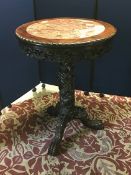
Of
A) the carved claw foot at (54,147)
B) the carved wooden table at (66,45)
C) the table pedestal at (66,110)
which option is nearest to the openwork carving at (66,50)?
the carved wooden table at (66,45)

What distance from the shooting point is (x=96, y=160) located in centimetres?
166

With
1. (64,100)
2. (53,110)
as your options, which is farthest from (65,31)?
(53,110)

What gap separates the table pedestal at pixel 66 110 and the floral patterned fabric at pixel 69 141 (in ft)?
0.20

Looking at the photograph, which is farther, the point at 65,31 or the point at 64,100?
the point at 64,100

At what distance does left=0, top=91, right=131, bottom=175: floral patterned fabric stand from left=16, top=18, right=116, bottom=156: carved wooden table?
10 cm

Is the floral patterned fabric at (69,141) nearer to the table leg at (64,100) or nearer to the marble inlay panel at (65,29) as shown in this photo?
the table leg at (64,100)

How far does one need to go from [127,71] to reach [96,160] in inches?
36.5

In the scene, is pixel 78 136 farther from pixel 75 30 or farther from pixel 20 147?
pixel 75 30

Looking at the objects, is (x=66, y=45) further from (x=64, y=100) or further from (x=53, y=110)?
(x=53, y=110)

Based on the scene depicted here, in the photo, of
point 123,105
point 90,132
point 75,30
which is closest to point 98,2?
point 75,30

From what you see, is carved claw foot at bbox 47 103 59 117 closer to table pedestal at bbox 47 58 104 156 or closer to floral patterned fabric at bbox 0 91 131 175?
floral patterned fabric at bbox 0 91 131 175

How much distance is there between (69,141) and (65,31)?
2.54ft

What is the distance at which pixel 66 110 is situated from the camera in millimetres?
1864

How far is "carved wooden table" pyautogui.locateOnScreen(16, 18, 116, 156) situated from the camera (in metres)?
1.41
